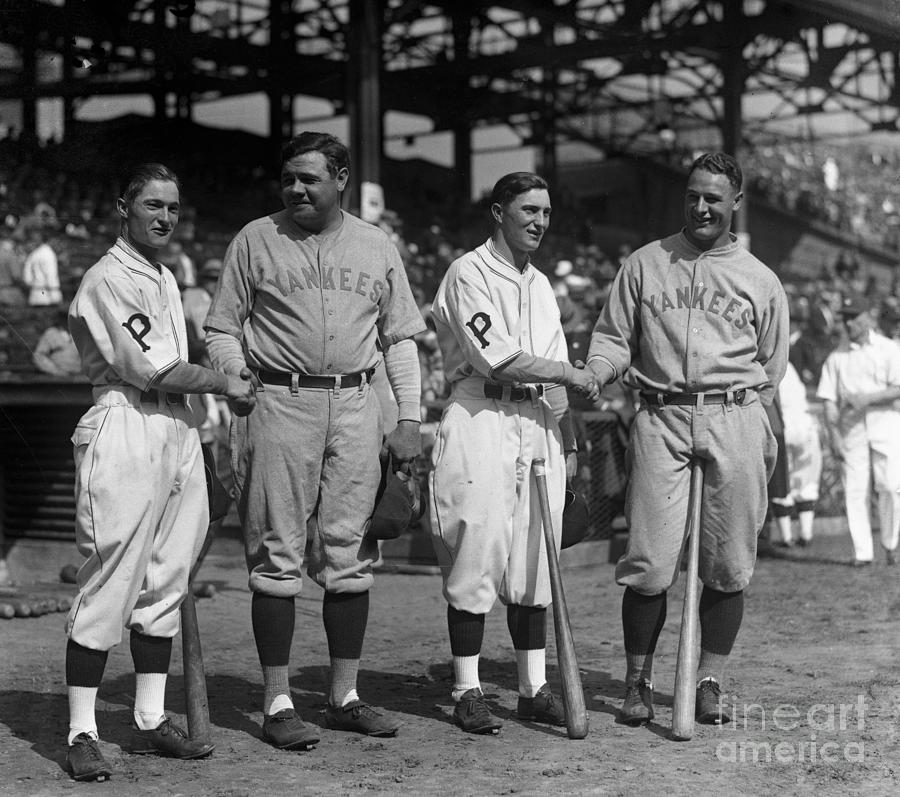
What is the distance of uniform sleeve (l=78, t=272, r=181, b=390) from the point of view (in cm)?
432

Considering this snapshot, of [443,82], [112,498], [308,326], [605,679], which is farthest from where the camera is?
[443,82]

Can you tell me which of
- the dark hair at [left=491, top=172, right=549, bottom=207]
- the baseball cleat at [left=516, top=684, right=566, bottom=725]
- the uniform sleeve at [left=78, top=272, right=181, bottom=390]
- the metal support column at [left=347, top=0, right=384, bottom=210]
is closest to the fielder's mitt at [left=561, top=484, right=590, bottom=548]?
the baseball cleat at [left=516, top=684, right=566, bottom=725]

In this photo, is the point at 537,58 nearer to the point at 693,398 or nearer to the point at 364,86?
the point at 364,86

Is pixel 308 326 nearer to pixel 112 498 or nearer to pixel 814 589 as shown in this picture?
pixel 112 498

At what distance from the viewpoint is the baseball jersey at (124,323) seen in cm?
434

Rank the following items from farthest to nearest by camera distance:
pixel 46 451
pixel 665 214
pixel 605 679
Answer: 1. pixel 665 214
2. pixel 46 451
3. pixel 605 679

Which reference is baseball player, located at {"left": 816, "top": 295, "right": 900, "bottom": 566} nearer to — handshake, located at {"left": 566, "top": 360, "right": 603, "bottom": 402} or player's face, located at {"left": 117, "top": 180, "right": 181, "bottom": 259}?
handshake, located at {"left": 566, "top": 360, "right": 603, "bottom": 402}

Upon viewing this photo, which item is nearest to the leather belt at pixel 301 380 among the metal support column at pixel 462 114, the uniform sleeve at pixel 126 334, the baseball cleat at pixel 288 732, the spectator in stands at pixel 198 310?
the uniform sleeve at pixel 126 334

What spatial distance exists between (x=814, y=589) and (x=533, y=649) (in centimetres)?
447

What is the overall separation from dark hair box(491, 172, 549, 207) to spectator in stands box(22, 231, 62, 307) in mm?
8479

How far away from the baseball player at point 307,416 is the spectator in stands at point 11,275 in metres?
8.27

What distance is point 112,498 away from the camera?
432 cm

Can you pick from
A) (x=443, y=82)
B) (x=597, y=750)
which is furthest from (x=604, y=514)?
(x=443, y=82)

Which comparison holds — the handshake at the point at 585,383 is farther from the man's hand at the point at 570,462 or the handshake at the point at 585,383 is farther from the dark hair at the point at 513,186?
the dark hair at the point at 513,186
